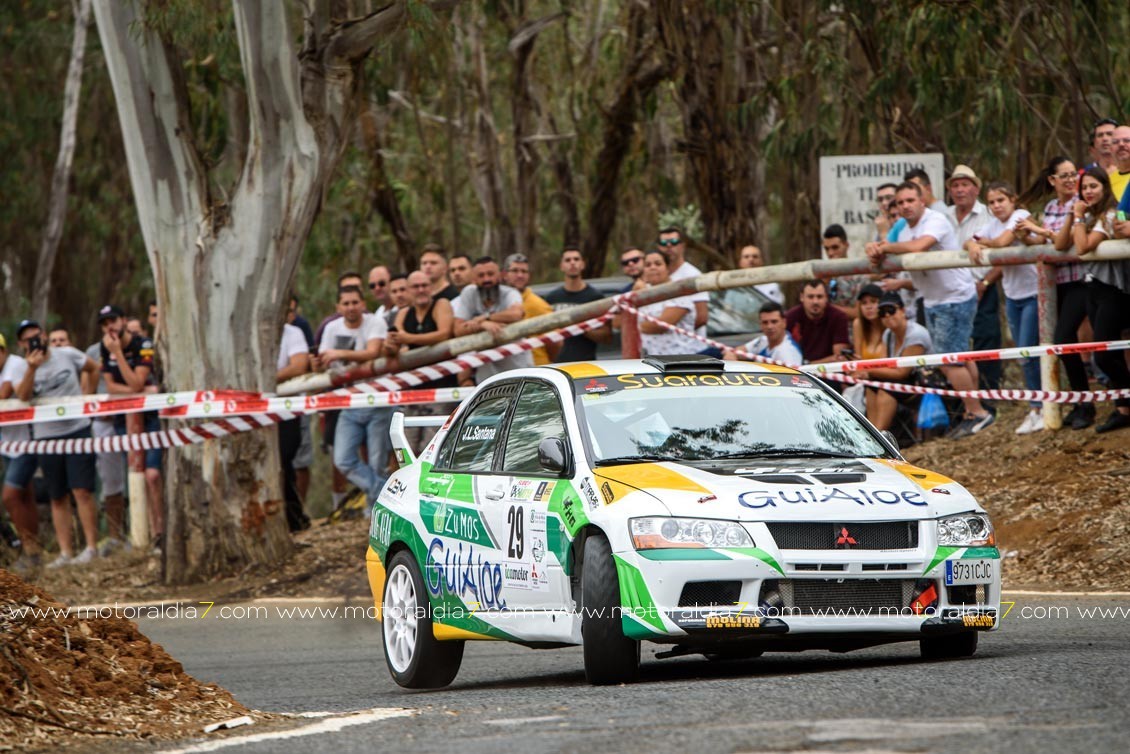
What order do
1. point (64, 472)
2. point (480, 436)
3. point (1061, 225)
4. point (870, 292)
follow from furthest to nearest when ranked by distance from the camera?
1. point (64, 472)
2. point (870, 292)
3. point (1061, 225)
4. point (480, 436)

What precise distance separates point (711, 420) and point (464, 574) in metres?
1.48

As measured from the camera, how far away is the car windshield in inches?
352

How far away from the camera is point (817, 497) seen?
8148 mm

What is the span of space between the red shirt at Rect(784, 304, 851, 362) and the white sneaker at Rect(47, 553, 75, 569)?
23.7ft

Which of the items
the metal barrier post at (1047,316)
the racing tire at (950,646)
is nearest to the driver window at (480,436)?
the racing tire at (950,646)

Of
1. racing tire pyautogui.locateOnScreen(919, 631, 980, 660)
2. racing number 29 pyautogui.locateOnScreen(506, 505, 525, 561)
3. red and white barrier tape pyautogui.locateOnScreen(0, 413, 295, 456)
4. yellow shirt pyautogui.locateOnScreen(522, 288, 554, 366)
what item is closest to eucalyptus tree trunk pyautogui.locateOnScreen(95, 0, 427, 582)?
red and white barrier tape pyautogui.locateOnScreen(0, 413, 295, 456)

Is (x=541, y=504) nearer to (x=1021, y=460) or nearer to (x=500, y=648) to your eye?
(x=500, y=648)

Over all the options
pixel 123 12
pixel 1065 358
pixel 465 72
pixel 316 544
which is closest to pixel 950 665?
pixel 1065 358

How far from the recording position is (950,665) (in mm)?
8242

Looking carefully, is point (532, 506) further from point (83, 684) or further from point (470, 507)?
point (83, 684)

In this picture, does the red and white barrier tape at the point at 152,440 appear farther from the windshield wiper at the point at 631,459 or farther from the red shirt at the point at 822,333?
the windshield wiper at the point at 631,459

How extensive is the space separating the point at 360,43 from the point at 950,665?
31.0 ft

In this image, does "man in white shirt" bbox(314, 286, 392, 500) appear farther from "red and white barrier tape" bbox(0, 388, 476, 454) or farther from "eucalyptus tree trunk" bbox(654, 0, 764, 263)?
"eucalyptus tree trunk" bbox(654, 0, 764, 263)

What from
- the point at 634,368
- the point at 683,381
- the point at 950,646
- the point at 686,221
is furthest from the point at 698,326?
the point at 686,221
